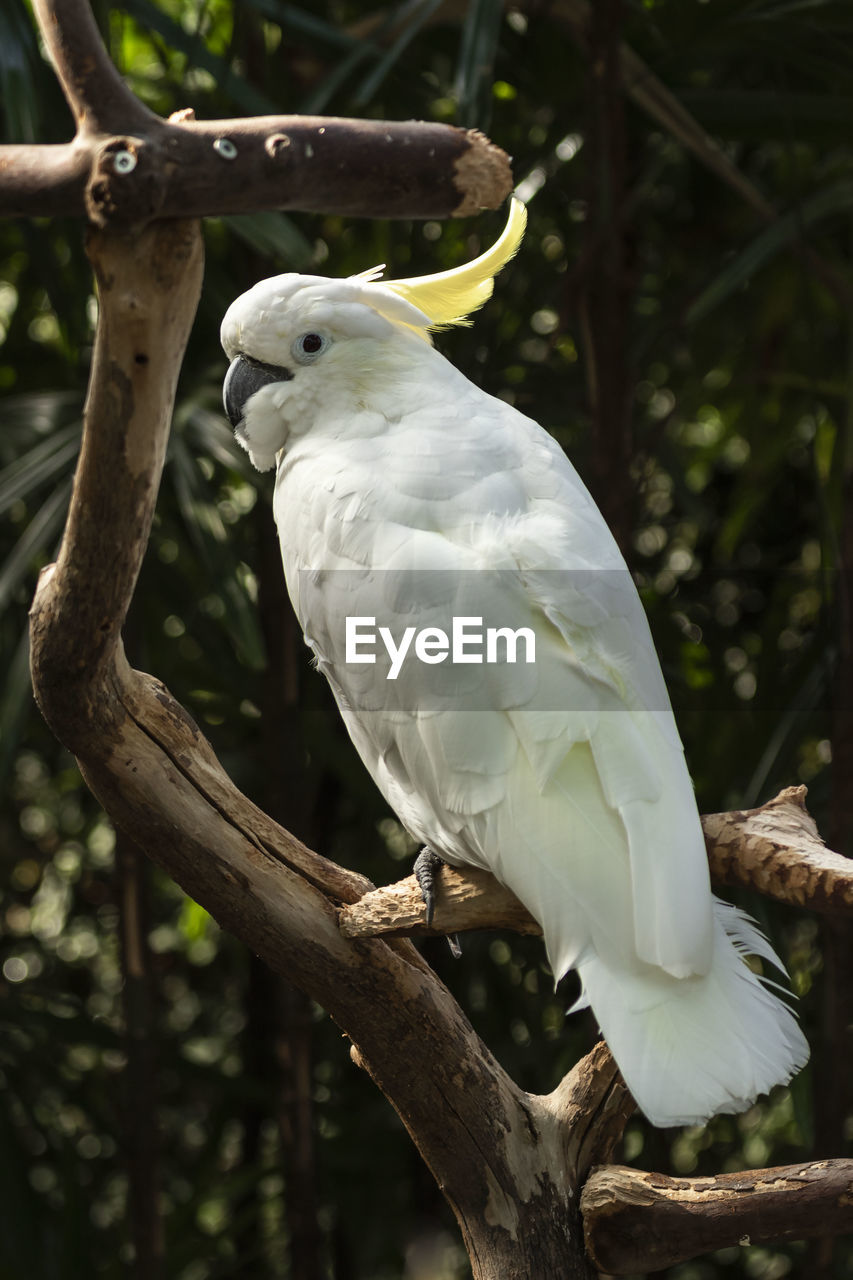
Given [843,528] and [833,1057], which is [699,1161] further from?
[843,528]

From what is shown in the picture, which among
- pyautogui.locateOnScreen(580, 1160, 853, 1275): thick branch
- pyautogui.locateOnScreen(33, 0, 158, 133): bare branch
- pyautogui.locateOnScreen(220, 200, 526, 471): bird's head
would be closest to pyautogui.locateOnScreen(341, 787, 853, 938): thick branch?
pyautogui.locateOnScreen(580, 1160, 853, 1275): thick branch

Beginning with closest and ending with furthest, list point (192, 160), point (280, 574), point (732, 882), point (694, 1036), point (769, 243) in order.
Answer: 1. point (192, 160)
2. point (694, 1036)
3. point (732, 882)
4. point (769, 243)
5. point (280, 574)

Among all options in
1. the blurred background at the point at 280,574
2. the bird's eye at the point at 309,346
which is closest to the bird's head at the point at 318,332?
the bird's eye at the point at 309,346

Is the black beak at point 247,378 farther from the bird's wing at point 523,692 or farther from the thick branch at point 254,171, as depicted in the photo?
the thick branch at point 254,171

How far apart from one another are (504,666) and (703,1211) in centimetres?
47

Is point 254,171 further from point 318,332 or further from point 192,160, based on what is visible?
point 318,332

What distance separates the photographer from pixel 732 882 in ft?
3.31

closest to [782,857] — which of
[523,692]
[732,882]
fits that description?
[732,882]

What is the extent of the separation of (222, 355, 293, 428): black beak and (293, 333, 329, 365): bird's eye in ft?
0.08

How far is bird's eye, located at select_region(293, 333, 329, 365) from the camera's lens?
1114 mm

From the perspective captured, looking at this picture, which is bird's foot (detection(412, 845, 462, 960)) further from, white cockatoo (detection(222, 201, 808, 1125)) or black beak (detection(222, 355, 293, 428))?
black beak (detection(222, 355, 293, 428))

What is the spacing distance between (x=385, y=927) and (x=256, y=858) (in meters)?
0.12

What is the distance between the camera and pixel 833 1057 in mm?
1636

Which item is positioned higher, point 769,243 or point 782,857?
point 769,243
